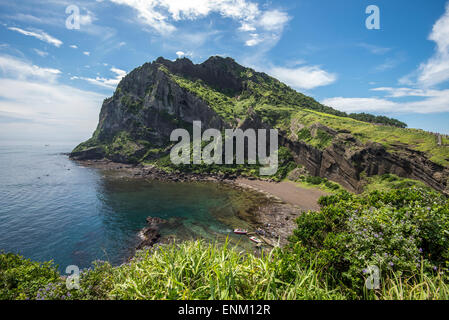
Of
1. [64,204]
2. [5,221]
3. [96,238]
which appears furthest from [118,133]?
[96,238]

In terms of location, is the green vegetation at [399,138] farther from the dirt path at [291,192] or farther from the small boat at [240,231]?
the small boat at [240,231]

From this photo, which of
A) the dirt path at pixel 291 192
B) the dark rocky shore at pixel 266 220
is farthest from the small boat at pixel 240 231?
the dirt path at pixel 291 192

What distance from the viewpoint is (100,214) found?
4347cm

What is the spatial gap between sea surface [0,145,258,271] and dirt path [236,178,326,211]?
8.88 meters

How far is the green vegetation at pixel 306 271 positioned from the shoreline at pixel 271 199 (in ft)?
18.2

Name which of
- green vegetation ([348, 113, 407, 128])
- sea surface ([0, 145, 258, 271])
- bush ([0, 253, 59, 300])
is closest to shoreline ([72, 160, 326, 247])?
sea surface ([0, 145, 258, 271])

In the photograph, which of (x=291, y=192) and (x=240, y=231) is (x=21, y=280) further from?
(x=291, y=192)

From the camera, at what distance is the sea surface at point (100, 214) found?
30203 millimetres

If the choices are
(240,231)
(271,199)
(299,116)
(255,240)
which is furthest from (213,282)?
(299,116)

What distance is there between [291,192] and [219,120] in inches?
2478

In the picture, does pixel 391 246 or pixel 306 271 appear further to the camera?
pixel 391 246
